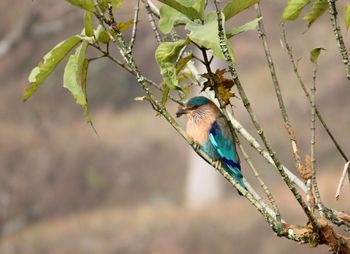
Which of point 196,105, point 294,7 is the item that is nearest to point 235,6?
point 294,7

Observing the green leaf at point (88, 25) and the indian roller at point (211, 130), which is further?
the indian roller at point (211, 130)

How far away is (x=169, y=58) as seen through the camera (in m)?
1.02

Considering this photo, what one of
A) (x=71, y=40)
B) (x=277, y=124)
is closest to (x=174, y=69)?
(x=71, y=40)

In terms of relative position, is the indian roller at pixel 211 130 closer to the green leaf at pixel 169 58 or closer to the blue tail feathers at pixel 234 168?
the blue tail feathers at pixel 234 168

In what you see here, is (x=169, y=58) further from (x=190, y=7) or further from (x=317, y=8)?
(x=317, y=8)

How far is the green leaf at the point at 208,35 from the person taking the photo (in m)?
0.94

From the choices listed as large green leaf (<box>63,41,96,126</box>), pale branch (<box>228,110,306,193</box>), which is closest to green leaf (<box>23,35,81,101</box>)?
large green leaf (<box>63,41,96,126</box>)

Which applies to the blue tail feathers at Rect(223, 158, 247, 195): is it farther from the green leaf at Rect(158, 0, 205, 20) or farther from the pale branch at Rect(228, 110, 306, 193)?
the green leaf at Rect(158, 0, 205, 20)

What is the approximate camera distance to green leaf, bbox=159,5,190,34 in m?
1.02

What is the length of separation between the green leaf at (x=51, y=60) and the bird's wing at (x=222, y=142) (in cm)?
65

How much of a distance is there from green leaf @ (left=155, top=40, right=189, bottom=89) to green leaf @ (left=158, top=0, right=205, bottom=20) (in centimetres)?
4

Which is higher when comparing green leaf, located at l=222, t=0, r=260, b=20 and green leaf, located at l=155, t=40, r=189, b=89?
green leaf, located at l=222, t=0, r=260, b=20

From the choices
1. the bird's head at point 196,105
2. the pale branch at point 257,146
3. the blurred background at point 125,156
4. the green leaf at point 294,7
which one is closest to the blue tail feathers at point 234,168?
the bird's head at point 196,105

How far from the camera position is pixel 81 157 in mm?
9953
